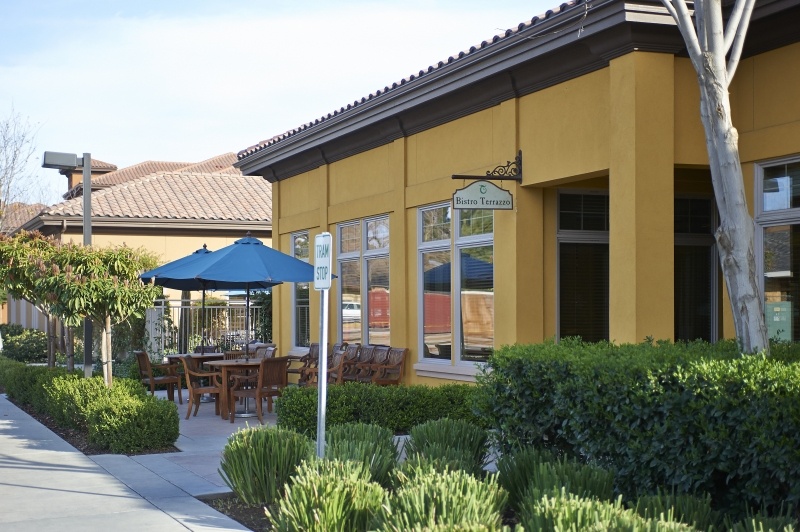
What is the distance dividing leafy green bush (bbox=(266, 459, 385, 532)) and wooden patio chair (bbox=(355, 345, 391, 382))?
8.88m

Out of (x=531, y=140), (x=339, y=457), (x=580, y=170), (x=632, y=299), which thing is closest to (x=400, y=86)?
(x=531, y=140)

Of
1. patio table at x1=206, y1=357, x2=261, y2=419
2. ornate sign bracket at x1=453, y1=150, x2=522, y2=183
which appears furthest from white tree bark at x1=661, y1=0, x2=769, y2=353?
patio table at x1=206, y1=357, x2=261, y2=419

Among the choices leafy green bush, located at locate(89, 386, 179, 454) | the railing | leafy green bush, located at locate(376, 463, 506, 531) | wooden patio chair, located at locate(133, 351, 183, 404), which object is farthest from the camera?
the railing

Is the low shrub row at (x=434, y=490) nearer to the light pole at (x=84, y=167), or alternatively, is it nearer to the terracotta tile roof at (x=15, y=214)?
the light pole at (x=84, y=167)

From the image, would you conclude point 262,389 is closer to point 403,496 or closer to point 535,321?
point 535,321

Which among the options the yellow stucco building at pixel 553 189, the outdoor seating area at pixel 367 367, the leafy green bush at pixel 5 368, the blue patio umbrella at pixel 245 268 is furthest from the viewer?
the leafy green bush at pixel 5 368

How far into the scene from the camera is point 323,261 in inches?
329

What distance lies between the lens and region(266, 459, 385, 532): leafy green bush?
636 centimetres

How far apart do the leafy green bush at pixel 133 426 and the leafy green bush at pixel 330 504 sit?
5600 millimetres

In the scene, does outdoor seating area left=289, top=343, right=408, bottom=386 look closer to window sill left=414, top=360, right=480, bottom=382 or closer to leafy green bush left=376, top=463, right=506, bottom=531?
window sill left=414, top=360, right=480, bottom=382

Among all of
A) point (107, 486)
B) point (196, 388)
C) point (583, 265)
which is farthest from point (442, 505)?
point (196, 388)

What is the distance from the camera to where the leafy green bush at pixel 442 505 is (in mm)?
5633

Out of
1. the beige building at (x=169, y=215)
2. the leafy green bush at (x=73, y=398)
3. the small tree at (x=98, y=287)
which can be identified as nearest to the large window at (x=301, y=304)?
the leafy green bush at (x=73, y=398)

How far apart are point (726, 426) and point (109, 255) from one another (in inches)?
408
